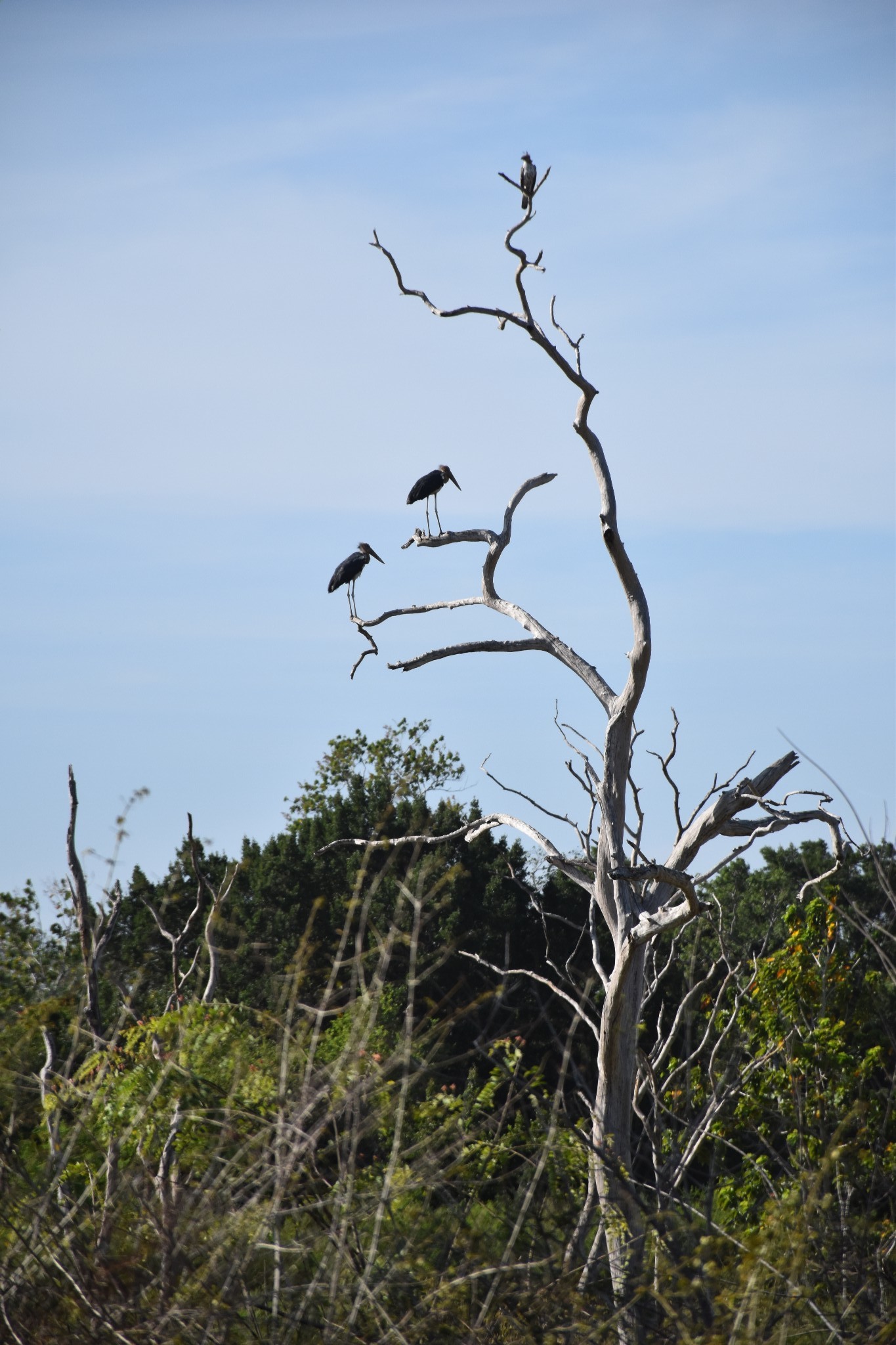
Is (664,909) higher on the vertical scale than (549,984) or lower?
higher

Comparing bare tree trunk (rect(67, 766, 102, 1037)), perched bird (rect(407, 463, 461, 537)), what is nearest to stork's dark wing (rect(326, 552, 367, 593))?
perched bird (rect(407, 463, 461, 537))

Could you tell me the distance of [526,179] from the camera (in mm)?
7363

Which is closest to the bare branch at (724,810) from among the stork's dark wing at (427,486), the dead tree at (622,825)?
the dead tree at (622,825)

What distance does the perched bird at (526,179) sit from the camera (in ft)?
24.0

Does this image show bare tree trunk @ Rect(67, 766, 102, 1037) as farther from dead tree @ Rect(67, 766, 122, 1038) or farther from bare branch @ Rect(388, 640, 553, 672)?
bare branch @ Rect(388, 640, 553, 672)

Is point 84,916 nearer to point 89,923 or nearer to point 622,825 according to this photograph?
point 89,923

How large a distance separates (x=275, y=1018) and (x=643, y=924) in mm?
3532

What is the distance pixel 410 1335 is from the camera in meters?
3.90

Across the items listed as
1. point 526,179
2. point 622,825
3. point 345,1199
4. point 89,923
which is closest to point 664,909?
point 622,825

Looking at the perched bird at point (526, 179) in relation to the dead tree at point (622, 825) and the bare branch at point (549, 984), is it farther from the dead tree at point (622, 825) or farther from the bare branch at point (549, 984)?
the bare branch at point (549, 984)

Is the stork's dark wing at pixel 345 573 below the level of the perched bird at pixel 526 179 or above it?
below

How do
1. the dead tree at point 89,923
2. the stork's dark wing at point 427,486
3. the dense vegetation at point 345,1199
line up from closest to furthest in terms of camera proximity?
the dense vegetation at point 345,1199, the dead tree at point 89,923, the stork's dark wing at point 427,486

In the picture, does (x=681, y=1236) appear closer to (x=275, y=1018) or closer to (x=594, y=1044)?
(x=275, y=1018)

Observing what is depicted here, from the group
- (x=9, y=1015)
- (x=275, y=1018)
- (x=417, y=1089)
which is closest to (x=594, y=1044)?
(x=417, y=1089)
